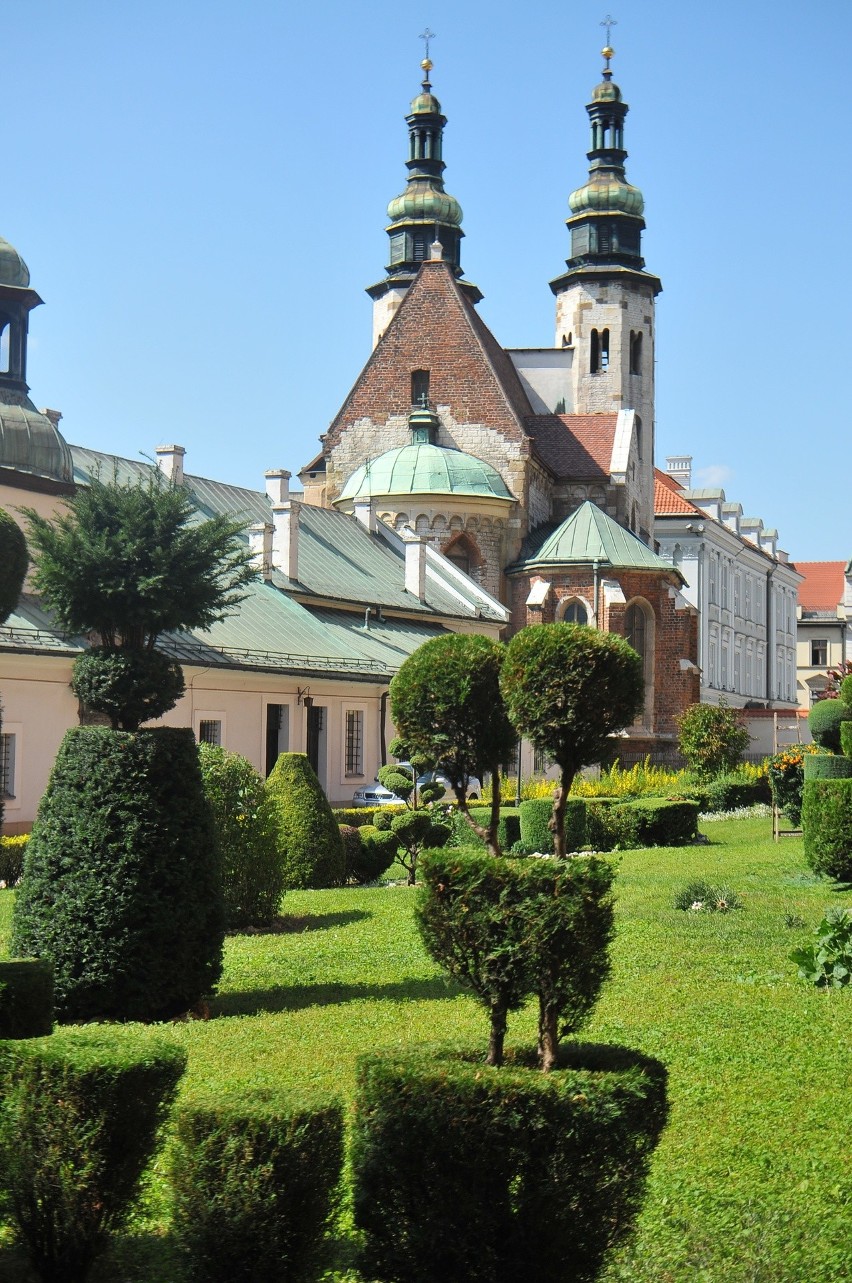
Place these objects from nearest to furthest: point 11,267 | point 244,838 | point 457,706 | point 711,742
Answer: point 457,706 → point 244,838 → point 11,267 → point 711,742

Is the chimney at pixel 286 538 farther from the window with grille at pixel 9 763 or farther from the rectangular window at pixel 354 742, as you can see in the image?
the window with grille at pixel 9 763

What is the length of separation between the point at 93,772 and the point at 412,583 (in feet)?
110

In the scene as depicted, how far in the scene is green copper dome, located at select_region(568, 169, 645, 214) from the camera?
2249 inches

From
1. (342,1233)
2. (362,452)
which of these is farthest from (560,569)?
(342,1233)

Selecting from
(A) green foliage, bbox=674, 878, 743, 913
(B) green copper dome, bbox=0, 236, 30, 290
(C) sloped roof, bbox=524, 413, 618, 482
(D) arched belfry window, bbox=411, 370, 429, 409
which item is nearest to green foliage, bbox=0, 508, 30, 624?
(A) green foliage, bbox=674, 878, 743, 913

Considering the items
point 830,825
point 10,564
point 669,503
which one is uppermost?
point 669,503

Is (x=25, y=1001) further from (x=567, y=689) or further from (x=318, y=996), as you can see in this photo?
(x=318, y=996)

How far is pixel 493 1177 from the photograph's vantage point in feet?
17.7

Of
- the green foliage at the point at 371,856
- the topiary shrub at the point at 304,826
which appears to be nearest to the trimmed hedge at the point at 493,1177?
the topiary shrub at the point at 304,826

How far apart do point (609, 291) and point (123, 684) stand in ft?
159

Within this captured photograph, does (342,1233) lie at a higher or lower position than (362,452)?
lower

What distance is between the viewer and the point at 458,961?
6133 mm

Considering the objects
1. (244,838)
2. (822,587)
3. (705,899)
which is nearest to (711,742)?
(705,899)

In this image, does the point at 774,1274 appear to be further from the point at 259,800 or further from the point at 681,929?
the point at 259,800
